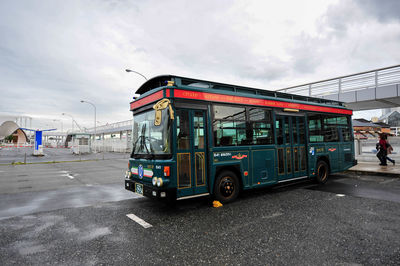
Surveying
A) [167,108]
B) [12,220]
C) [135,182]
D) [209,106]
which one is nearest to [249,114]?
[209,106]

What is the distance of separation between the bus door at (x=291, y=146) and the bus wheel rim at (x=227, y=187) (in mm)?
2127

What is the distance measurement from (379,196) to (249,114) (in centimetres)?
475

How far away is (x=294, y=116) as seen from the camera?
8.36m

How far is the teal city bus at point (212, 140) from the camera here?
17.6ft

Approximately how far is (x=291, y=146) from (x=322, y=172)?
8.18ft

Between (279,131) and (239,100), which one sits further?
(279,131)

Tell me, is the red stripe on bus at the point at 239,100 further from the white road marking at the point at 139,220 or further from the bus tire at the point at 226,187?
the white road marking at the point at 139,220

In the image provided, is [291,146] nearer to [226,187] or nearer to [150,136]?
[226,187]

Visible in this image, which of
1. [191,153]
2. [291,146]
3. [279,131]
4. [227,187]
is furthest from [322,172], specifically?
[191,153]

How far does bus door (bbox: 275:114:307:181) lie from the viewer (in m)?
7.68

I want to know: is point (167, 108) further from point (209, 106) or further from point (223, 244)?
point (223, 244)

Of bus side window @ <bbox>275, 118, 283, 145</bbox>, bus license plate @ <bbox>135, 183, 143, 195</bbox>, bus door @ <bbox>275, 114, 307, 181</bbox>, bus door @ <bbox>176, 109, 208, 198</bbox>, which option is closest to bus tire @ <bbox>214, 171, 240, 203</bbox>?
bus door @ <bbox>176, 109, 208, 198</bbox>

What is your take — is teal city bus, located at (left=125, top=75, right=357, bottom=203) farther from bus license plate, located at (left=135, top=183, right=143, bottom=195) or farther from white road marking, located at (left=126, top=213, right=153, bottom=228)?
white road marking, located at (left=126, top=213, right=153, bottom=228)

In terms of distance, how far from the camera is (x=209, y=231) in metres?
4.37
